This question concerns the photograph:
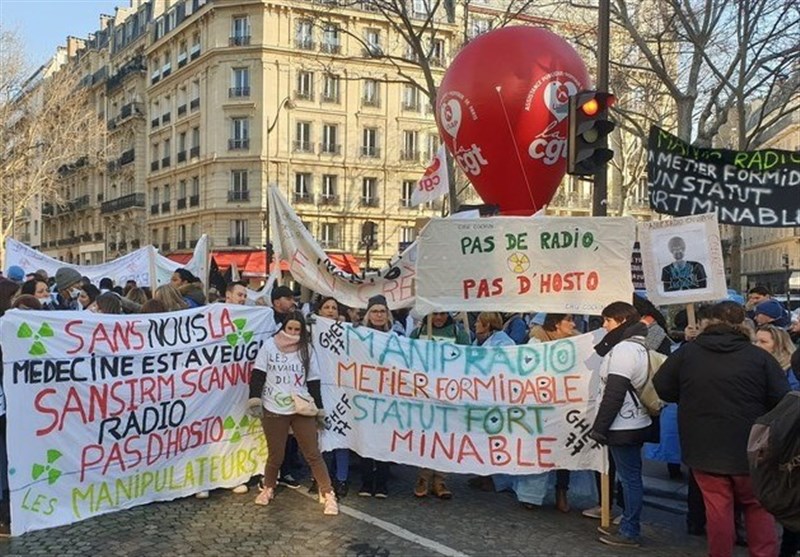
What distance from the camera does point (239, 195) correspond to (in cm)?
4716

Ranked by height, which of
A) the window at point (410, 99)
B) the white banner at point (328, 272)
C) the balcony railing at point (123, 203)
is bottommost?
the white banner at point (328, 272)

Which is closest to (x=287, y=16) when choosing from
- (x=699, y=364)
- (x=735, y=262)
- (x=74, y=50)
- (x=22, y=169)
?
(x=22, y=169)

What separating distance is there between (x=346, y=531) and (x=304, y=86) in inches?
1732

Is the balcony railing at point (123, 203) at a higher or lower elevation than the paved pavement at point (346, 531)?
higher

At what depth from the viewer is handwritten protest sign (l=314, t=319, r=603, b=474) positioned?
629 cm

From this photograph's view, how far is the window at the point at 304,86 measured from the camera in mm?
47125

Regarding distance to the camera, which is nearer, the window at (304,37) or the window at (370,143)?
the window at (304,37)

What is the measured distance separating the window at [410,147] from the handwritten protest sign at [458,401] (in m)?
42.5

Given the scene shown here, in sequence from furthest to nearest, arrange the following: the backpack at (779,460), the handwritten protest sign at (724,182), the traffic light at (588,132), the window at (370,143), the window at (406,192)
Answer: the window at (406,192)
the window at (370,143)
the traffic light at (588,132)
the handwritten protest sign at (724,182)
the backpack at (779,460)

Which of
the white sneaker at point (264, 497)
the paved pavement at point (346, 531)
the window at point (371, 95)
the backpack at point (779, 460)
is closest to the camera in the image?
the backpack at point (779, 460)

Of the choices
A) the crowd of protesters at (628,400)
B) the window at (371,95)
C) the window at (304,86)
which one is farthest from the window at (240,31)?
the crowd of protesters at (628,400)

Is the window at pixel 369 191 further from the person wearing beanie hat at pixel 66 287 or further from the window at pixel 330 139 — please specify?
the person wearing beanie hat at pixel 66 287

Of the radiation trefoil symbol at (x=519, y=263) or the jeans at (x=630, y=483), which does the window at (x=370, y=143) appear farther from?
the jeans at (x=630, y=483)

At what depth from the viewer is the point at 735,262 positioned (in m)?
21.6
